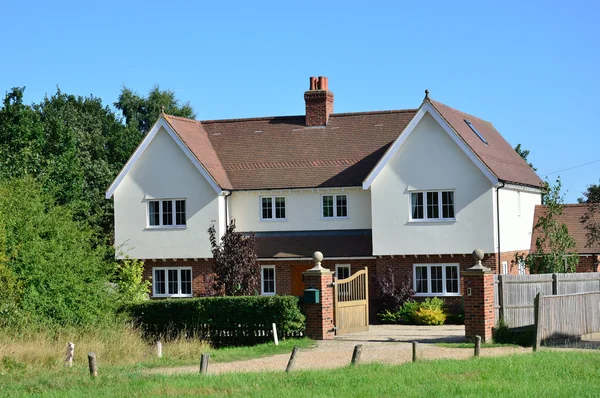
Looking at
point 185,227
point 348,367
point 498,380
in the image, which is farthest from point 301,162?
point 498,380

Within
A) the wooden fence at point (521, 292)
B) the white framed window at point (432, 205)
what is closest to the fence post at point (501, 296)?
the wooden fence at point (521, 292)

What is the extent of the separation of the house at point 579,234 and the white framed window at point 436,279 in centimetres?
529

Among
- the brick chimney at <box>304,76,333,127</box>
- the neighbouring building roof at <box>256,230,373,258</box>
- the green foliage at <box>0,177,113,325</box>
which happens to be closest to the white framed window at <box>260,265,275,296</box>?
the neighbouring building roof at <box>256,230,373,258</box>

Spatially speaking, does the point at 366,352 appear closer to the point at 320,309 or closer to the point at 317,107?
the point at 320,309

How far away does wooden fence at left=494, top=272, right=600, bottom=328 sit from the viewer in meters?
26.6

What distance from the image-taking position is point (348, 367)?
20.0 meters

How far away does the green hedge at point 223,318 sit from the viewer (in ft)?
91.7

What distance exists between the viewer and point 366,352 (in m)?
24.5

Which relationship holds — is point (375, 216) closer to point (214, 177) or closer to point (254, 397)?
point (214, 177)

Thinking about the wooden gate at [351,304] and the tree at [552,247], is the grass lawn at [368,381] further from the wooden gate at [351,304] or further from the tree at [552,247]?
the tree at [552,247]

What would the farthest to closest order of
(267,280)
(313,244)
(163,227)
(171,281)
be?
(171,281), (163,227), (267,280), (313,244)

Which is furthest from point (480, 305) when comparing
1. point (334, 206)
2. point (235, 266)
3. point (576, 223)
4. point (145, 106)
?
point (145, 106)

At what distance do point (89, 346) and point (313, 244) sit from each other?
1613 centimetres

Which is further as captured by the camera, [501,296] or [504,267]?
[504,267]
